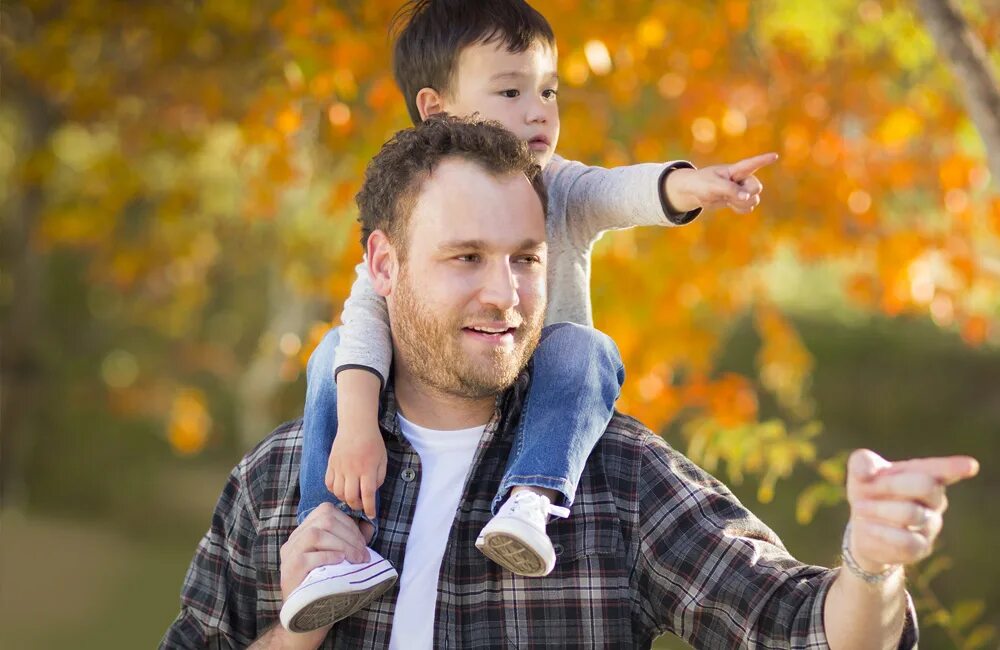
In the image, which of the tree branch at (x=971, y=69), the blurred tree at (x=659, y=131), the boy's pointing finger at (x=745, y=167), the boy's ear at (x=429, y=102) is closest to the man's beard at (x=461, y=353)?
the boy's pointing finger at (x=745, y=167)

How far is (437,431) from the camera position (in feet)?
7.11

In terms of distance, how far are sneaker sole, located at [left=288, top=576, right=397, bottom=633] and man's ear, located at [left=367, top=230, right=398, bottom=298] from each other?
57 cm

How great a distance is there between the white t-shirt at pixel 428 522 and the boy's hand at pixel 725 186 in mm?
574

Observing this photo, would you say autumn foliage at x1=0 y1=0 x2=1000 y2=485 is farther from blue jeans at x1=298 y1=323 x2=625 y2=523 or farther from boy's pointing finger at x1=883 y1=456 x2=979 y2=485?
boy's pointing finger at x1=883 y1=456 x2=979 y2=485

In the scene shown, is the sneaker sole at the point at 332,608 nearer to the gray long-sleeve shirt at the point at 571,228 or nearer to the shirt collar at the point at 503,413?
the shirt collar at the point at 503,413

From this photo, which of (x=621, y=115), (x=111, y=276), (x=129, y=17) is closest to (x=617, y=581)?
(x=621, y=115)

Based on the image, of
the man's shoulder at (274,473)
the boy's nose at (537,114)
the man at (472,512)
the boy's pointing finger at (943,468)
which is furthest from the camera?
the boy's nose at (537,114)

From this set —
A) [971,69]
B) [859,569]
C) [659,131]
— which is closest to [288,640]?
[859,569]

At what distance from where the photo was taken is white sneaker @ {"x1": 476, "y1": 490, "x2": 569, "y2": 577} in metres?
1.84

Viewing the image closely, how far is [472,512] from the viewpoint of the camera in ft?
6.75

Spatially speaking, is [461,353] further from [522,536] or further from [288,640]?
[288,640]

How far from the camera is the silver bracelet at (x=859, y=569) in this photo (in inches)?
63.6

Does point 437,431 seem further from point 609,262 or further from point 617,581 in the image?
point 609,262

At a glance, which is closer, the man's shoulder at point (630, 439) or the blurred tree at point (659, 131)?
the man's shoulder at point (630, 439)
